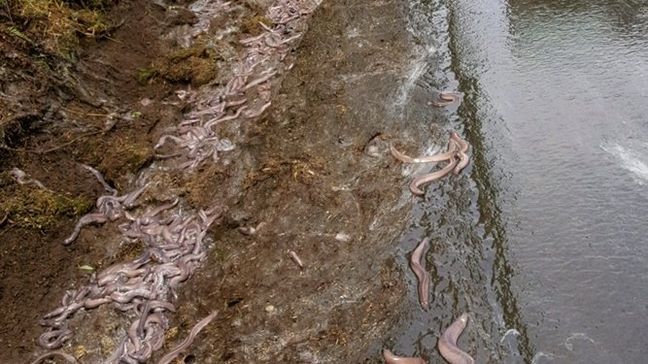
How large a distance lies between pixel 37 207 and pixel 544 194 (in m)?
6.08

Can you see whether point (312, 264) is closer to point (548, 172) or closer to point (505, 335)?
point (505, 335)

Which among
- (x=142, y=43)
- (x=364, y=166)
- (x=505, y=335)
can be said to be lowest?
(x=505, y=335)

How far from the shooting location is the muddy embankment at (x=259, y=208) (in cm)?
543

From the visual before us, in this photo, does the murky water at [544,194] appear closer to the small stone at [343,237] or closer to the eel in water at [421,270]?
the eel in water at [421,270]

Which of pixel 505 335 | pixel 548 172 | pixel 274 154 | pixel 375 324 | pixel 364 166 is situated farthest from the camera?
pixel 274 154

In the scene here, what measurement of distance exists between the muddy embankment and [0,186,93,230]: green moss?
86mm

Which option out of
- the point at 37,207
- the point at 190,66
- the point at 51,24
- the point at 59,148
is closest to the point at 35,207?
the point at 37,207

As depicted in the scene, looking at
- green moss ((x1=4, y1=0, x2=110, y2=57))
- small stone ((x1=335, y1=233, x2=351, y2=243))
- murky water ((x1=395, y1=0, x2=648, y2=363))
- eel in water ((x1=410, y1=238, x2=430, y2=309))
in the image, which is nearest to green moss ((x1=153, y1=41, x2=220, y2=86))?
green moss ((x1=4, y1=0, x2=110, y2=57))

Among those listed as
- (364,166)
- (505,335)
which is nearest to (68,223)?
(364,166)

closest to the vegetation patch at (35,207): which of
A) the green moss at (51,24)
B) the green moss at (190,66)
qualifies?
the green moss at (51,24)

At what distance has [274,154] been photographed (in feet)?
24.7

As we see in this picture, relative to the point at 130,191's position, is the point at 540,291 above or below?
below

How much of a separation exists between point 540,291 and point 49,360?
5017 mm

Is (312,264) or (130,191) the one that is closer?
(312,264)
